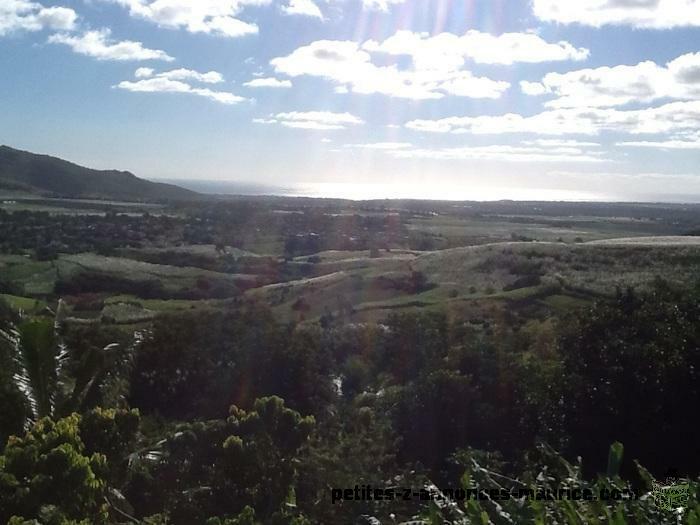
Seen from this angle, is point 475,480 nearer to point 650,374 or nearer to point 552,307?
point 650,374

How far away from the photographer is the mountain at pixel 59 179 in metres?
122

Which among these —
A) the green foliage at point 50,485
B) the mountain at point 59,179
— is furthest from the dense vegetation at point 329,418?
the mountain at point 59,179

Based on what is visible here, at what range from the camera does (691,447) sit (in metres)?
11.1

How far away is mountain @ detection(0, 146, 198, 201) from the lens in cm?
12150

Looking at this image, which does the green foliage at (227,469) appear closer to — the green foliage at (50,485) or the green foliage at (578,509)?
the green foliage at (50,485)

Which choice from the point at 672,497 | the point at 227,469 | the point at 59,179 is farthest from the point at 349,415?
the point at 59,179

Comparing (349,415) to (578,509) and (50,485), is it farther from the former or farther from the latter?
(578,509)

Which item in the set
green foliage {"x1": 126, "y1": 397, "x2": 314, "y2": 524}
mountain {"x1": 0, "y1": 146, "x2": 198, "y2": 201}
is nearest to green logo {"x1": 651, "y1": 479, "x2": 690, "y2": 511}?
green foliage {"x1": 126, "y1": 397, "x2": 314, "y2": 524}

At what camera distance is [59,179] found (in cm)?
12838

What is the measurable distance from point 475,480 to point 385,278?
118 feet

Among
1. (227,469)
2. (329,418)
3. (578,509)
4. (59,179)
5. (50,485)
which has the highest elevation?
(59,179)

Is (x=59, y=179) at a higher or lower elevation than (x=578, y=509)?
higher

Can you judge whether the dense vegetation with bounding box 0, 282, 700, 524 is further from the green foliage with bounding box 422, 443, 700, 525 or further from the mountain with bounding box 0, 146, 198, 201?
the mountain with bounding box 0, 146, 198, 201

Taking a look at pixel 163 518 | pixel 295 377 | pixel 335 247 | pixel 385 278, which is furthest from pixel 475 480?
pixel 335 247
